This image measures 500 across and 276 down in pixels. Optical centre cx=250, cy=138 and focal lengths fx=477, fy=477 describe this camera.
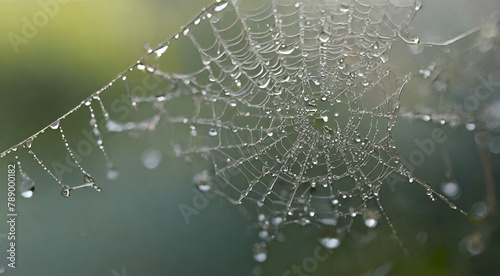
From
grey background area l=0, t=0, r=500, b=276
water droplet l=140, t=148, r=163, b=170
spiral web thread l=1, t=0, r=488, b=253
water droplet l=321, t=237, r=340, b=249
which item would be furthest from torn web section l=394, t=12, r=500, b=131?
water droplet l=140, t=148, r=163, b=170

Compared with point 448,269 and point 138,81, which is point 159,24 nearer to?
point 138,81

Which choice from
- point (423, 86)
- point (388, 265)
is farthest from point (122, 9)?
point (388, 265)

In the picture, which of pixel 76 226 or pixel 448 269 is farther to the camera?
pixel 448 269

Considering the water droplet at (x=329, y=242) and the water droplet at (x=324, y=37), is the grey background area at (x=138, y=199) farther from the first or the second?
the water droplet at (x=324, y=37)

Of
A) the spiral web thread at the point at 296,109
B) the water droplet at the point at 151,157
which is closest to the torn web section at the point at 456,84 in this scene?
the spiral web thread at the point at 296,109

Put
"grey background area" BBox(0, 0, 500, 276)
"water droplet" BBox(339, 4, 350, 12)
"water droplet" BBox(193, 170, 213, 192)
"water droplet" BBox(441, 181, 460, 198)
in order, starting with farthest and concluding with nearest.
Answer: "water droplet" BBox(441, 181, 460, 198) → "grey background area" BBox(0, 0, 500, 276) → "water droplet" BBox(193, 170, 213, 192) → "water droplet" BBox(339, 4, 350, 12)

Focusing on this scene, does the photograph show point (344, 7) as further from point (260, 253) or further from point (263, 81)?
point (260, 253)

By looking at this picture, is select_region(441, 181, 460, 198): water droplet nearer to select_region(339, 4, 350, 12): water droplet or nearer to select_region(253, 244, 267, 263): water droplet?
select_region(253, 244, 267, 263): water droplet
